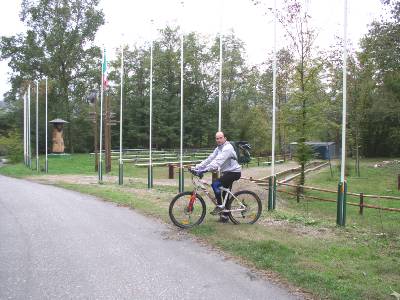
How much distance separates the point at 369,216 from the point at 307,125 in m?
6.47

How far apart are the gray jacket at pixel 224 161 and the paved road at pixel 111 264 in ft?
4.36

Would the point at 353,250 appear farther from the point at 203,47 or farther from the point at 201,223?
the point at 203,47

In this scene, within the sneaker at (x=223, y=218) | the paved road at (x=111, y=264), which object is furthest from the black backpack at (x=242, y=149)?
the paved road at (x=111, y=264)

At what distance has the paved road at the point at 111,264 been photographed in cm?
488

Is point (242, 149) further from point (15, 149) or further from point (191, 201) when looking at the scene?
point (15, 149)

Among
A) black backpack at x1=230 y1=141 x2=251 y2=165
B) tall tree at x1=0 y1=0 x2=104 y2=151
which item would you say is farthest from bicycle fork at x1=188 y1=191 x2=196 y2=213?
tall tree at x1=0 y1=0 x2=104 y2=151

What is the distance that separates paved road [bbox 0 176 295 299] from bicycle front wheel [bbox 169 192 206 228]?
263 mm

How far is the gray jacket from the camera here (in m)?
8.11

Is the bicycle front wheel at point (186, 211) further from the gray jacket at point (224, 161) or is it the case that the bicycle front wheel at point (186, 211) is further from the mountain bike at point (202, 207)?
the gray jacket at point (224, 161)

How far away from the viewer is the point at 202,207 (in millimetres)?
8211

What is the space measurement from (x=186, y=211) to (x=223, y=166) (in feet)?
3.51

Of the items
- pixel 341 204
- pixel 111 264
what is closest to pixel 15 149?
pixel 341 204

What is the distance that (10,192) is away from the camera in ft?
49.7

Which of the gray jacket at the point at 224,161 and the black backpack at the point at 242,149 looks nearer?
the gray jacket at the point at 224,161
